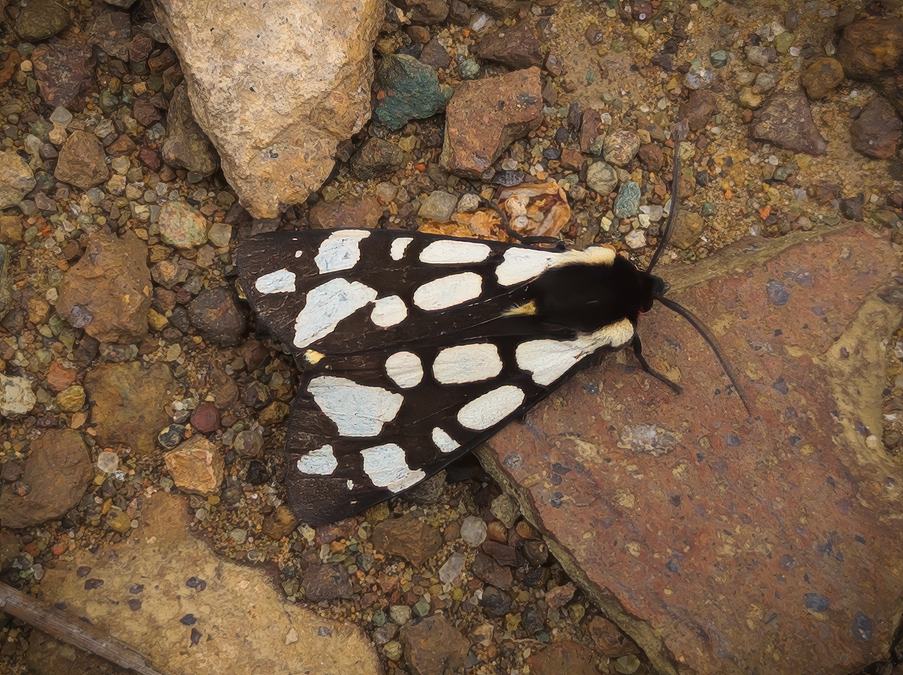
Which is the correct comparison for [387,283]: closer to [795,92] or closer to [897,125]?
[795,92]

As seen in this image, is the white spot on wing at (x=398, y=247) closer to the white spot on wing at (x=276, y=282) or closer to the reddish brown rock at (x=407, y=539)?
the white spot on wing at (x=276, y=282)

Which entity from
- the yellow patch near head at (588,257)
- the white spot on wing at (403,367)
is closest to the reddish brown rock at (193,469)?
the white spot on wing at (403,367)

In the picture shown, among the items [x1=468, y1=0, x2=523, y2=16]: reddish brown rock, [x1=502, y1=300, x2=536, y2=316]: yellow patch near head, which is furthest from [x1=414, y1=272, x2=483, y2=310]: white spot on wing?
[x1=468, y1=0, x2=523, y2=16]: reddish brown rock

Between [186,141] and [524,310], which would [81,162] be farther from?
[524,310]

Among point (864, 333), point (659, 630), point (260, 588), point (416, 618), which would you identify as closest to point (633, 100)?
point (864, 333)

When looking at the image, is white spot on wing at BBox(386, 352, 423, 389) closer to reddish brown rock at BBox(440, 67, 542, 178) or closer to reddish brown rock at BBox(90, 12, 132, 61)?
reddish brown rock at BBox(440, 67, 542, 178)

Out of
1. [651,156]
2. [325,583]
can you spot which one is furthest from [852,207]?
[325,583]
